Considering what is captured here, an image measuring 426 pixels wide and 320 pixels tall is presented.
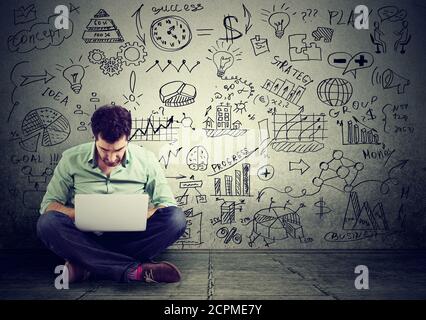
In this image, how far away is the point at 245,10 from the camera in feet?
14.1

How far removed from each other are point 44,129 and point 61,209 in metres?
1.69

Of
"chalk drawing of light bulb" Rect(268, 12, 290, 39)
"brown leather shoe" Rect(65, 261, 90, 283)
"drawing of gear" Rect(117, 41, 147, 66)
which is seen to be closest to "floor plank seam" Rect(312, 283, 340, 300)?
"brown leather shoe" Rect(65, 261, 90, 283)

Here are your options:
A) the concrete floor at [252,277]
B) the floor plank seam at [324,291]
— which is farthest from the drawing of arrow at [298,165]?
the floor plank seam at [324,291]

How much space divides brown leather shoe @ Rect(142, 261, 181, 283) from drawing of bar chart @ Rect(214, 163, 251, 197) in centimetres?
156

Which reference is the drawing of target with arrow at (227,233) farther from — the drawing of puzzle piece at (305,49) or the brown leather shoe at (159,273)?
the drawing of puzzle piece at (305,49)

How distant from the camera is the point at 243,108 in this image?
426 centimetres

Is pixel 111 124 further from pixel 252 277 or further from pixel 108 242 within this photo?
pixel 252 277

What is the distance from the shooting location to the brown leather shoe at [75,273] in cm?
268

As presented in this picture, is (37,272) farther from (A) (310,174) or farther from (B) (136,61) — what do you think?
(A) (310,174)

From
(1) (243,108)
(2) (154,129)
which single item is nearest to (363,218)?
(1) (243,108)

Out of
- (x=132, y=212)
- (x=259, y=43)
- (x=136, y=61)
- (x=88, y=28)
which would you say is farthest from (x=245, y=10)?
(x=132, y=212)

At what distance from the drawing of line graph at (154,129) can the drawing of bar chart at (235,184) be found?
668 millimetres

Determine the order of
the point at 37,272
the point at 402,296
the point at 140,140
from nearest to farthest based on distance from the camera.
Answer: the point at 402,296 < the point at 37,272 < the point at 140,140

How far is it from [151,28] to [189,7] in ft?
1.46
